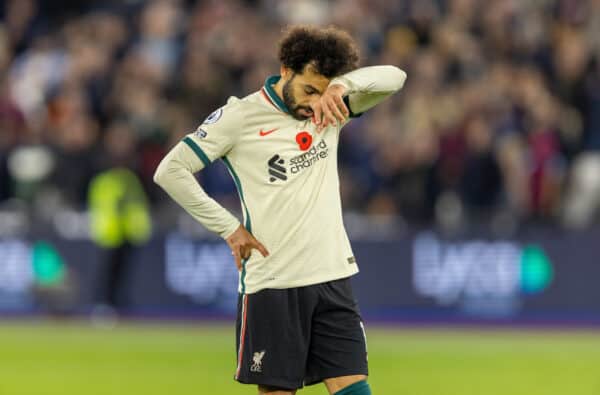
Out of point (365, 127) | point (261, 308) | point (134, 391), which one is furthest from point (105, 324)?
point (261, 308)

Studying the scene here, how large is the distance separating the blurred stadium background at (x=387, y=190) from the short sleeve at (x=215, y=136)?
7796mm

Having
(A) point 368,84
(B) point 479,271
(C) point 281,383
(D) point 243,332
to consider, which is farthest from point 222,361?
(A) point 368,84

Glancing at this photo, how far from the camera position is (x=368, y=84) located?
6945 mm

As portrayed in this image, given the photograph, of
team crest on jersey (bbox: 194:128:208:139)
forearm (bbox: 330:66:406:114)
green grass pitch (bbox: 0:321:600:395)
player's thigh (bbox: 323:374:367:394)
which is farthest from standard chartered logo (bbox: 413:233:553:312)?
team crest on jersey (bbox: 194:128:208:139)

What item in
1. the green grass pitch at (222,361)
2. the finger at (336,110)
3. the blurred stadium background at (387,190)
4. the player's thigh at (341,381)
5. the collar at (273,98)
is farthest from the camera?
the blurred stadium background at (387,190)

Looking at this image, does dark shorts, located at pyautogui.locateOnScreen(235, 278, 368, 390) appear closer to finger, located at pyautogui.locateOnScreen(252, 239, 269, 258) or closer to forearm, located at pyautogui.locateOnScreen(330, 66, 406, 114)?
finger, located at pyautogui.locateOnScreen(252, 239, 269, 258)

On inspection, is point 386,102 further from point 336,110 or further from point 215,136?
point 336,110

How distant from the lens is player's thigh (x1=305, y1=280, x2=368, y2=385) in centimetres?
681

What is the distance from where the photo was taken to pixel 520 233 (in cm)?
1664

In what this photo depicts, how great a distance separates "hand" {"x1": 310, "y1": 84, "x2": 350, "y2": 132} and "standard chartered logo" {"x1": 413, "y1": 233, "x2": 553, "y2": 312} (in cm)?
1010

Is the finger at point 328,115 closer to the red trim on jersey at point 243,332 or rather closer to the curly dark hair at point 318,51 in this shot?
the curly dark hair at point 318,51

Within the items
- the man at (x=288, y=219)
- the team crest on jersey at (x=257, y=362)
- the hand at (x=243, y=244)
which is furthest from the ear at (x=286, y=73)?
the team crest on jersey at (x=257, y=362)

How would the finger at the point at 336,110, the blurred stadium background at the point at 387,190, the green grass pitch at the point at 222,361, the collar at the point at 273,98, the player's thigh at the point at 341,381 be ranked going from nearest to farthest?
the finger at the point at 336,110
the player's thigh at the point at 341,381
the collar at the point at 273,98
the green grass pitch at the point at 222,361
the blurred stadium background at the point at 387,190

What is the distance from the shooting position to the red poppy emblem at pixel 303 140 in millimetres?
6895
